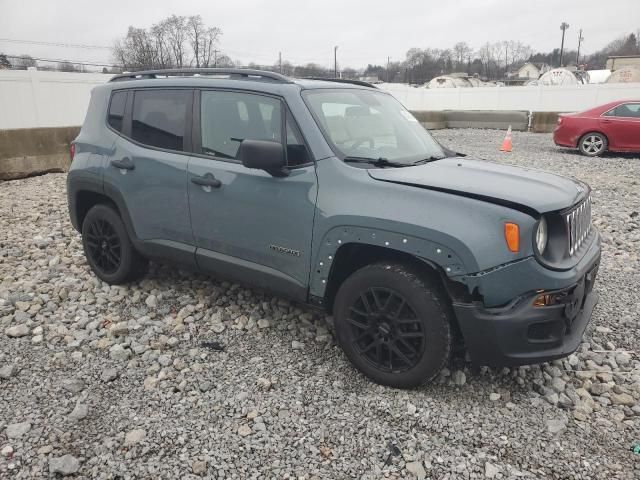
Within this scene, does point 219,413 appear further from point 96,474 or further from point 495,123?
point 495,123

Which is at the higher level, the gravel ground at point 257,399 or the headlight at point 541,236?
the headlight at point 541,236

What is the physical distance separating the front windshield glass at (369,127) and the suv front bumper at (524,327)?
46.9 inches

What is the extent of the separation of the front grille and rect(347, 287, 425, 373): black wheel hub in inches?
39.4

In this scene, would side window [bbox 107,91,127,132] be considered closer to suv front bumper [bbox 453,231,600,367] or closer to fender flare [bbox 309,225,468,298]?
fender flare [bbox 309,225,468,298]

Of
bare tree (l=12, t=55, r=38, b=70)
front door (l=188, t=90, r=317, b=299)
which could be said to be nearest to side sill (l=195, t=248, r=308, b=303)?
front door (l=188, t=90, r=317, b=299)

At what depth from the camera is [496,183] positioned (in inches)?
114

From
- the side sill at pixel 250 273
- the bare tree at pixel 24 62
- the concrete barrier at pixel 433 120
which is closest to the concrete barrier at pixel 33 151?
the side sill at pixel 250 273

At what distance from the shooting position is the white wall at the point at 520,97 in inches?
967

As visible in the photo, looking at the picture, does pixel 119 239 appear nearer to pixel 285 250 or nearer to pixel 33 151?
pixel 285 250

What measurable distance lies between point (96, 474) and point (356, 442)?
4.28 ft

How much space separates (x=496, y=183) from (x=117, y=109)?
315 cm

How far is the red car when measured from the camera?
11.9 meters

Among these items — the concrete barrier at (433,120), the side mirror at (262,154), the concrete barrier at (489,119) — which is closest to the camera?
the side mirror at (262,154)

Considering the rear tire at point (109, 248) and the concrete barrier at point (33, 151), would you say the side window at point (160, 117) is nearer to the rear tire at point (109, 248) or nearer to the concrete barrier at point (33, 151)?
the rear tire at point (109, 248)
